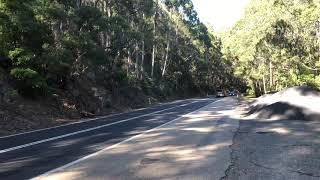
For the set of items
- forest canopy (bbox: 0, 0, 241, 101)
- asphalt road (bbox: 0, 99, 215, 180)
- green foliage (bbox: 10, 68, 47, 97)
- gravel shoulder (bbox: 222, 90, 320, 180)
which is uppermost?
forest canopy (bbox: 0, 0, 241, 101)

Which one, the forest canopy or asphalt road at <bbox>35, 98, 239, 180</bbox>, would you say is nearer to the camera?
asphalt road at <bbox>35, 98, 239, 180</bbox>

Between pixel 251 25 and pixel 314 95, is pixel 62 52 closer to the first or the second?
pixel 314 95

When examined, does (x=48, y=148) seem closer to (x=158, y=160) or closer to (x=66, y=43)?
(x=158, y=160)

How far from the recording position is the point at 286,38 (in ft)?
157

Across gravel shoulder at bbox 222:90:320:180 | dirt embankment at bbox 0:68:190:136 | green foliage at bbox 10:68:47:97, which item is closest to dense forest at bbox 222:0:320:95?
dirt embankment at bbox 0:68:190:136

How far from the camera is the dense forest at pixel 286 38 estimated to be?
142ft

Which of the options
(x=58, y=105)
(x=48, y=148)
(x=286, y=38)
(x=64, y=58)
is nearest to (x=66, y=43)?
(x=64, y=58)

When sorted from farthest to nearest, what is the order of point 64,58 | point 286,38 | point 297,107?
1. point 286,38
2. point 64,58
3. point 297,107

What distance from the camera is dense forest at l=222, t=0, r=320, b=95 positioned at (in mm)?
43156

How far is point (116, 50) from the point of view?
3881 cm

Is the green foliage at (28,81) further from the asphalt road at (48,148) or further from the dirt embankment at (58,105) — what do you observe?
the asphalt road at (48,148)

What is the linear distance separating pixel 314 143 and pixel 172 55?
70.9 metres

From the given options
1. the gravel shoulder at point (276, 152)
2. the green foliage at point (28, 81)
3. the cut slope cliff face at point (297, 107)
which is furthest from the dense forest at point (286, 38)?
the green foliage at point (28, 81)

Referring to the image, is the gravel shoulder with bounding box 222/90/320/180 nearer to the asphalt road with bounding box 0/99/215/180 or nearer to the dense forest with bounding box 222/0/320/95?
the asphalt road with bounding box 0/99/215/180
